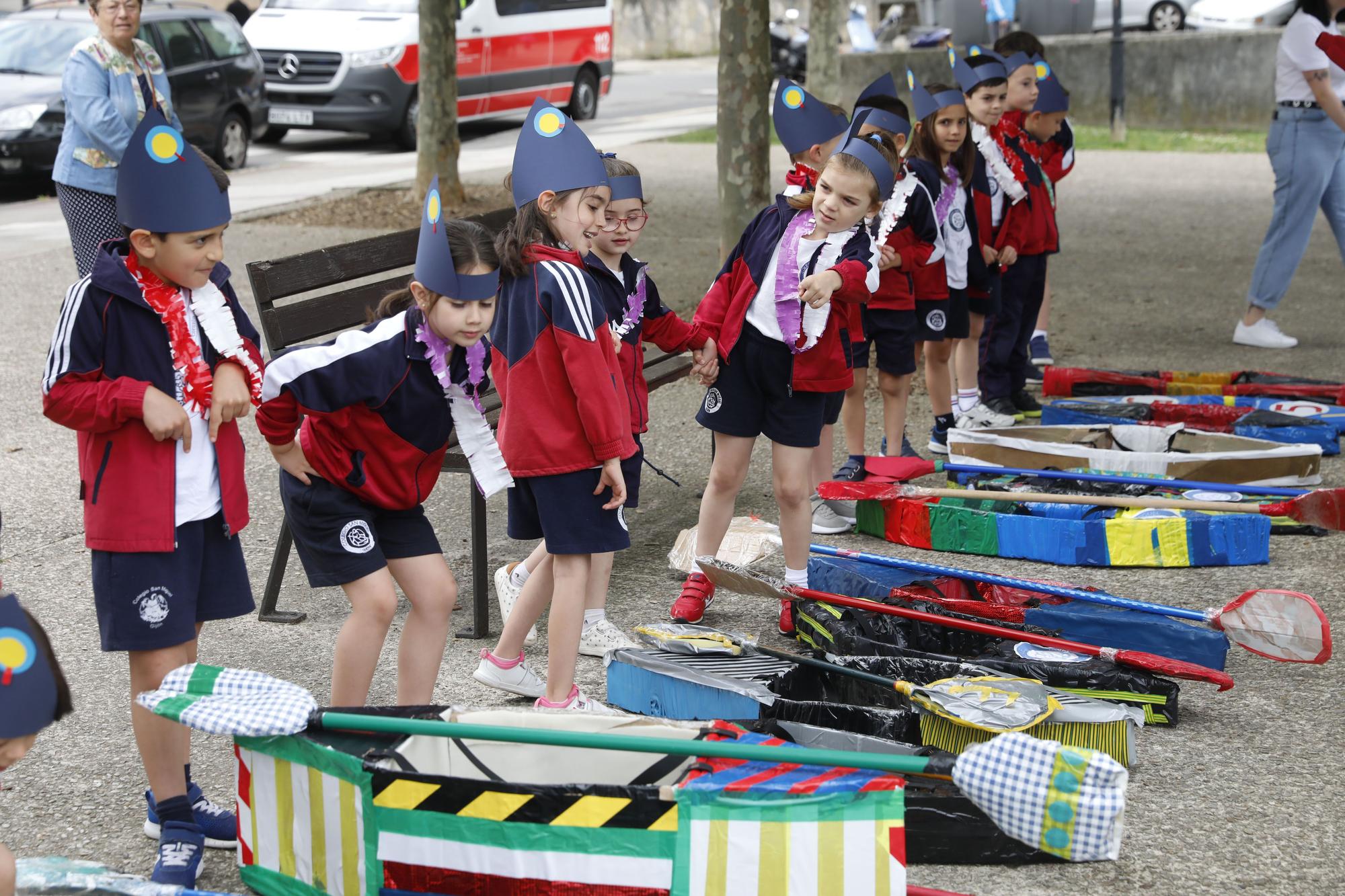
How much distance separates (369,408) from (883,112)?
2346 millimetres

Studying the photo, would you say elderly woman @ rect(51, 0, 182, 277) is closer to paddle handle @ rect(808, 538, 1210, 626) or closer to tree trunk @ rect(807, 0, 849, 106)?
paddle handle @ rect(808, 538, 1210, 626)

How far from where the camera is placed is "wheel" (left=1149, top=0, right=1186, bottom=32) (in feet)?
77.0

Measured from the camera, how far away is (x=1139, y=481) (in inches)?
211

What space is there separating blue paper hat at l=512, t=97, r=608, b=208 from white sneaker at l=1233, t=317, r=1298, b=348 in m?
5.74

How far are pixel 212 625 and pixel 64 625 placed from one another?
433 millimetres

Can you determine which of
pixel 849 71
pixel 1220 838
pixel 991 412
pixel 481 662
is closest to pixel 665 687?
pixel 481 662

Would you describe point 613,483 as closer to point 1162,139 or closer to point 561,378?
point 561,378

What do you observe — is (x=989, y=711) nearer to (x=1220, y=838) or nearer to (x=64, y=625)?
(x=1220, y=838)

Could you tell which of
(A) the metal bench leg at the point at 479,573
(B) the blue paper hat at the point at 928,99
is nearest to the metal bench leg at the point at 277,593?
(A) the metal bench leg at the point at 479,573

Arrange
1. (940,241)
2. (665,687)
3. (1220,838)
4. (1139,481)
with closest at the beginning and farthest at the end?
(1220,838), (665,687), (1139,481), (940,241)

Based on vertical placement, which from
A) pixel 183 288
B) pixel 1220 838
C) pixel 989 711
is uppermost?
pixel 183 288

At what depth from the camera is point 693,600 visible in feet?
14.6

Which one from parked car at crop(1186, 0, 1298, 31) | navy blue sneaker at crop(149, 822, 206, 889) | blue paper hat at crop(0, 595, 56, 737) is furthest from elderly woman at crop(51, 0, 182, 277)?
parked car at crop(1186, 0, 1298, 31)

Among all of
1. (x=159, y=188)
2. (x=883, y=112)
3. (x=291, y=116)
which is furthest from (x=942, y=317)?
(x=291, y=116)
